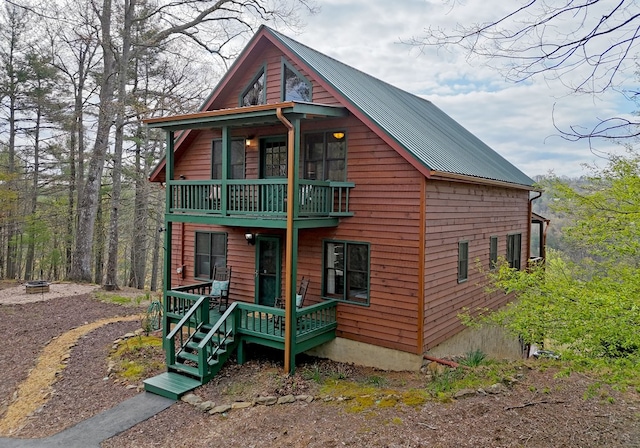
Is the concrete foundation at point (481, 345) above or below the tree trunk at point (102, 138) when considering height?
below

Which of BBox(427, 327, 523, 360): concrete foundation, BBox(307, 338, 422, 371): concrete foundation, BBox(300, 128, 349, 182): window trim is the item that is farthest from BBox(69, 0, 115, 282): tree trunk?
BBox(427, 327, 523, 360): concrete foundation

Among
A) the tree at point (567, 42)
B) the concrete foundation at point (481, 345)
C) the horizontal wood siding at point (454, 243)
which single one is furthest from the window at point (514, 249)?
the tree at point (567, 42)

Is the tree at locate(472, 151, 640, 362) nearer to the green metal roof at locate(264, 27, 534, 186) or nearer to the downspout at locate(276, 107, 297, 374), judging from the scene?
the green metal roof at locate(264, 27, 534, 186)

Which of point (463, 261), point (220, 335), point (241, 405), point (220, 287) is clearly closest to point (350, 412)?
point (241, 405)

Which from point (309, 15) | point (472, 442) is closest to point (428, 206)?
point (472, 442)

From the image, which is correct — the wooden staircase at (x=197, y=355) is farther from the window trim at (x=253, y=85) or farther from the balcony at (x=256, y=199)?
the window trim at (x=253, y=85)

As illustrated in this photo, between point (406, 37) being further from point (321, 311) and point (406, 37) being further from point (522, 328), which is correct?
point (321, 311)

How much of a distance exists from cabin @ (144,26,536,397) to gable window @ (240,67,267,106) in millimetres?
35

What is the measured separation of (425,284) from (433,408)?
282 centimetres

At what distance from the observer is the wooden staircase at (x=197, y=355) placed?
8.04 m

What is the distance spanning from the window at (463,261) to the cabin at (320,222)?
0.06 m

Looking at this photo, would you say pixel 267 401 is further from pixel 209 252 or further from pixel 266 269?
pixel 209 252

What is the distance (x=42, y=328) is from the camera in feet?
40.6

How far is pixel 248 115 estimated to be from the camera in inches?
351
